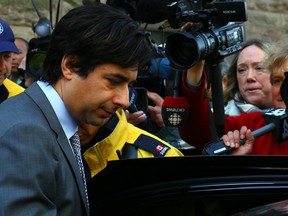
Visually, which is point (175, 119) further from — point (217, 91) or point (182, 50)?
point (182, 50)

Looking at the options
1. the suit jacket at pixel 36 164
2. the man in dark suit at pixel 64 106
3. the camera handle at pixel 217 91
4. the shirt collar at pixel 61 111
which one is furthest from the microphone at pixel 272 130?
the suit jacket at pixel 36 164

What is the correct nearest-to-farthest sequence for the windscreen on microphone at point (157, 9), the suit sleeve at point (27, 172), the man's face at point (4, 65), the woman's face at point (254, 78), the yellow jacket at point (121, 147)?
1. the suit sleeve at point (27, 172)
2. the yellow jacket at point (121, 147)
3. the windscreen on microphone at point (157, 9)
4. the man's face at point (4, 65)
5. the woman's face at point (254, 78)

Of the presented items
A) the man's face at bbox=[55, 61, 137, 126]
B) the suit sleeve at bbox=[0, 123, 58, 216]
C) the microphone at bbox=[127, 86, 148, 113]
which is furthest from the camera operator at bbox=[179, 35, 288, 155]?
the suit sleeve at bbox=[0, 123, 58, 216]

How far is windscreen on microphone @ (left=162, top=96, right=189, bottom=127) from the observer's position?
312 centimetres

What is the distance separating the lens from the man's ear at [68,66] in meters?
2.28

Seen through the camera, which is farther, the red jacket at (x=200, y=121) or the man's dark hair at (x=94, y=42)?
the red jacket at (x=200, y=121)

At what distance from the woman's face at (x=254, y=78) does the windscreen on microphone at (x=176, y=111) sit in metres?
0.97

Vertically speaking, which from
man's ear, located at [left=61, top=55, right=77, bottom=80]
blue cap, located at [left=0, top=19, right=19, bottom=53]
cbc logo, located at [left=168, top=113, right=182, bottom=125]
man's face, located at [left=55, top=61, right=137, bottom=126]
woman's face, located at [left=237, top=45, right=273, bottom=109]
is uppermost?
man's ear, located at [left=61, top=55, right=77, bottom=80]

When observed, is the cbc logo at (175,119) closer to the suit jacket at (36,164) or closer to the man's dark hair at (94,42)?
the man's dark hair at (94,42)

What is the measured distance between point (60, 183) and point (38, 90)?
307mm

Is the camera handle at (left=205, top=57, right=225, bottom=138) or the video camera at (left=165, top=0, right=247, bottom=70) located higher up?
the video camera at (left=165, top=0, right=247, bottom=70)

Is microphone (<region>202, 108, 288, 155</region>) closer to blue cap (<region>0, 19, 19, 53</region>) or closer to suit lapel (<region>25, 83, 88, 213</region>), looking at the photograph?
suit lapel (<region>25, 83, 88, 213</region>)

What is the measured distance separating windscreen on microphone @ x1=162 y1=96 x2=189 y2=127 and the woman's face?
3.18 ft

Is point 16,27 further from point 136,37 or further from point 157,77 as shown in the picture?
point 136,37
